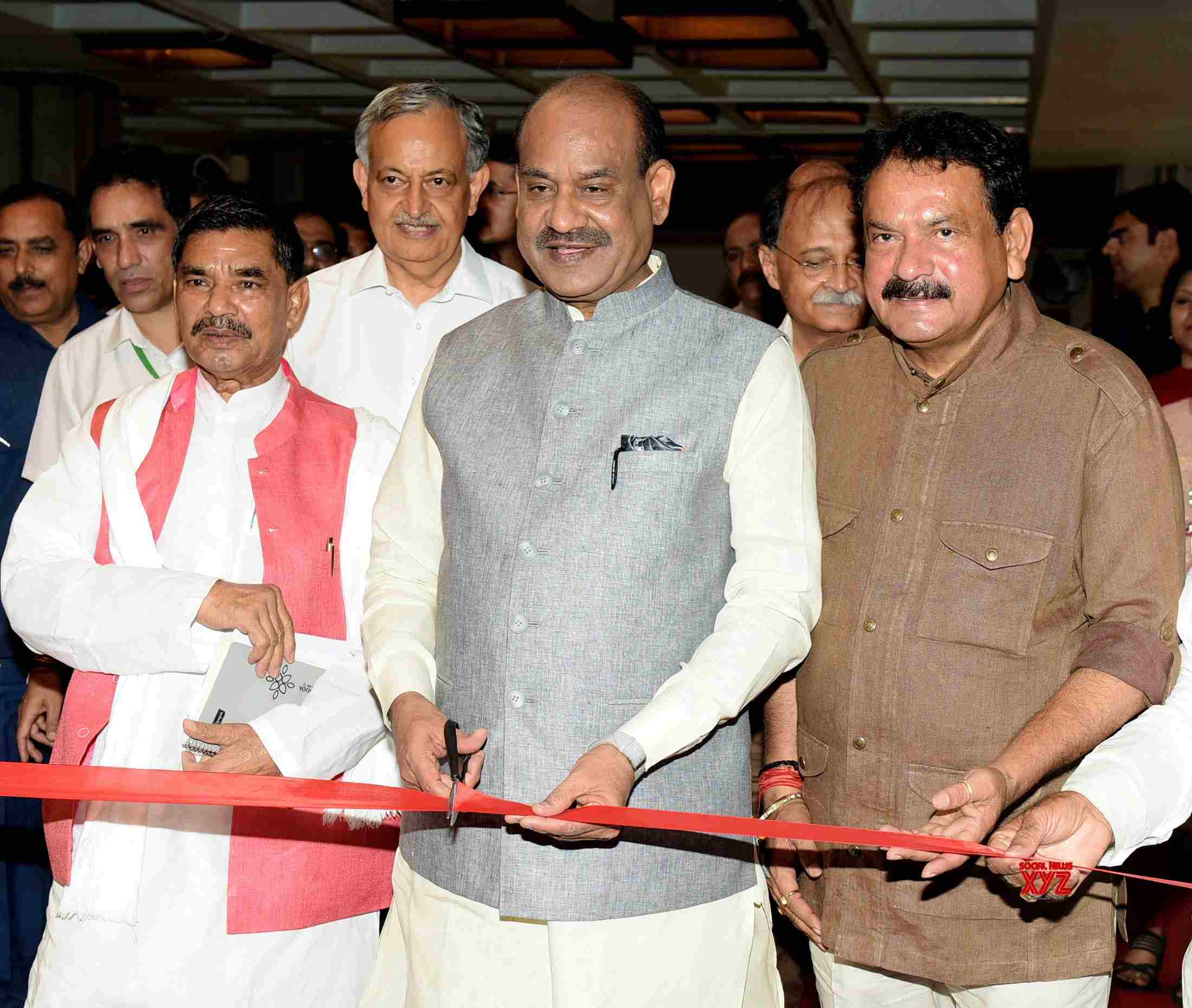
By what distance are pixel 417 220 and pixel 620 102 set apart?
1.22m

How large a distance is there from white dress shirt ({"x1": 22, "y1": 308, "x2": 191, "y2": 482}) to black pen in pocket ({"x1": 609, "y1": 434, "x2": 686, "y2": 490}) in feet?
5.83

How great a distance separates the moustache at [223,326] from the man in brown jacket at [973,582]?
3.95 ft

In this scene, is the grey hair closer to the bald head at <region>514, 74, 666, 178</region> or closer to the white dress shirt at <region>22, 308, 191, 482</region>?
the white dress shirt at <region>22, 308, 191, 482</region>

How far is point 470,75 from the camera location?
1197 centimetres

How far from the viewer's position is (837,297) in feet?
10.2

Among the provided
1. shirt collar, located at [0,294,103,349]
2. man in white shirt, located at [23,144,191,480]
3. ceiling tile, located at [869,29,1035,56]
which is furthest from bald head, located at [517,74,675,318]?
ceiling tile, located at [869,29,1035,56]

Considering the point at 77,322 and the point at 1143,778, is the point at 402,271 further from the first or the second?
the point at 1143,778

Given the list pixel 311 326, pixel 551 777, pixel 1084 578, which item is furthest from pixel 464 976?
pixel 311 326

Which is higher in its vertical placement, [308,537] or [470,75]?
[470,75]

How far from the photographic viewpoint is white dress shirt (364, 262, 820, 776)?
201 cm

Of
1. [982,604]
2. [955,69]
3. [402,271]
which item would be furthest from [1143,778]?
[955,69]

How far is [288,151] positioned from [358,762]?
15275 millimetres

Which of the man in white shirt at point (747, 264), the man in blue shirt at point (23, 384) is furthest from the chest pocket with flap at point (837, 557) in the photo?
the man in white shirt at point (747, 264)

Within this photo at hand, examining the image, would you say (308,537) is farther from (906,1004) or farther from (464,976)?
(906,1004)
